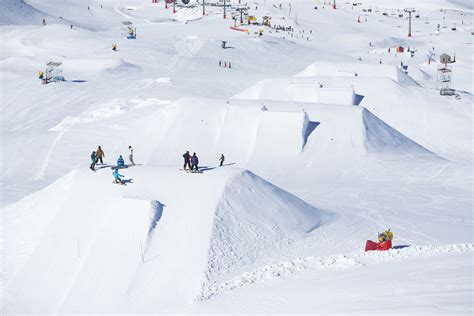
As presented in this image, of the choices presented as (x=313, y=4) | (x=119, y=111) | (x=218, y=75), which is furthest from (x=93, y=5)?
(x=119, y=111)

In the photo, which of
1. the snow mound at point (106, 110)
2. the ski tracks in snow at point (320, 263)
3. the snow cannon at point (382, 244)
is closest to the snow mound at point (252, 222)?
the ski tracks in snow at point (320, 263)

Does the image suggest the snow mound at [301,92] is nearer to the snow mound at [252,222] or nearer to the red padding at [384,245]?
the snow mound at [252,222]

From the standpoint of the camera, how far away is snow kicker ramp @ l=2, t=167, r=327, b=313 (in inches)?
711

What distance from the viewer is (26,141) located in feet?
117

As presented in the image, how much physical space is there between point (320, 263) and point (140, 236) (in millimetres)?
5846

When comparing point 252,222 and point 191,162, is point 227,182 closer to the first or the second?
point 252,222

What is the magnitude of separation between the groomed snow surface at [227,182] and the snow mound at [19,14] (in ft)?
26.6

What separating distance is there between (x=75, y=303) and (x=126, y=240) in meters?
2.68

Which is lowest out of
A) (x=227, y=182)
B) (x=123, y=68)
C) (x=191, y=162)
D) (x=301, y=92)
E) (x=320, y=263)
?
(x=320, y=263)

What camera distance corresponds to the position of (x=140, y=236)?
64.2ft

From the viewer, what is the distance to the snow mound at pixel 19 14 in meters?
72.9

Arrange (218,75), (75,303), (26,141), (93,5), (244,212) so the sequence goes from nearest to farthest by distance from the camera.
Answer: (75,303) → (244,212) → (26,141) → (218,75) → (93,5)

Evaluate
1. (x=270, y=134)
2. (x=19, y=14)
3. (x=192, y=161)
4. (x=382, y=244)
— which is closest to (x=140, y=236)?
(x=192, y=161)

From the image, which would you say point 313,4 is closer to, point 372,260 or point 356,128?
point 356,128
